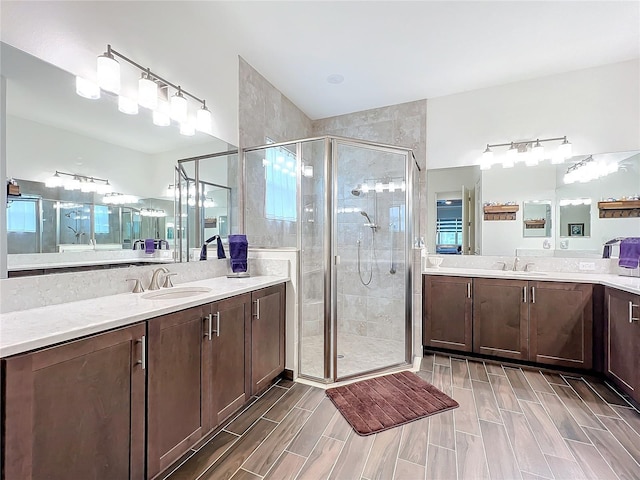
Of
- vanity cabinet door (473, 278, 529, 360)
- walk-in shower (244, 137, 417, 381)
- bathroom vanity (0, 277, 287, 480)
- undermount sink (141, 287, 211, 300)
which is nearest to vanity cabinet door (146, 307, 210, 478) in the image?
bathroom vanity (0, 277, 287, 480)

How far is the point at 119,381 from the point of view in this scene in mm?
1208

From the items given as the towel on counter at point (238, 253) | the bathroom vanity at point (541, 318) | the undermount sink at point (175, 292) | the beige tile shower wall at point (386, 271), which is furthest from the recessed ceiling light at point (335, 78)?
the undermount sink at point (175, 292)

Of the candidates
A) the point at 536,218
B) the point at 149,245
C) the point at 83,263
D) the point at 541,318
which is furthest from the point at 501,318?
the point at 83,263

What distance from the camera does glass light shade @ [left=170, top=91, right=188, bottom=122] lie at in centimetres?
205

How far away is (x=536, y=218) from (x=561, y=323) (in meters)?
1.10

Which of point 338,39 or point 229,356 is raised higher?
point 338,39

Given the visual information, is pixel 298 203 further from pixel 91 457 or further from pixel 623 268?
pixel 623 268

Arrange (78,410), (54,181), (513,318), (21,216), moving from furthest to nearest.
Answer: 1. (513,318)
2. (54,181)
3. (21,216)
4. (78,410)

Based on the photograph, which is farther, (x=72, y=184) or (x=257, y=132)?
(x=257, y=132)

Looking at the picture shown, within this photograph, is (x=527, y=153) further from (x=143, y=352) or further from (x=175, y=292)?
(x=143, y=352)

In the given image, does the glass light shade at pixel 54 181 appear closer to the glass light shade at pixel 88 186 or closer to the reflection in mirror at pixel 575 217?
the glass light shade at pixel 88 186

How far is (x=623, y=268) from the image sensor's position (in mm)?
2678

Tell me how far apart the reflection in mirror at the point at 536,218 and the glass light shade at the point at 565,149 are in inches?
18.3

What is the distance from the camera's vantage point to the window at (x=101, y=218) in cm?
170
